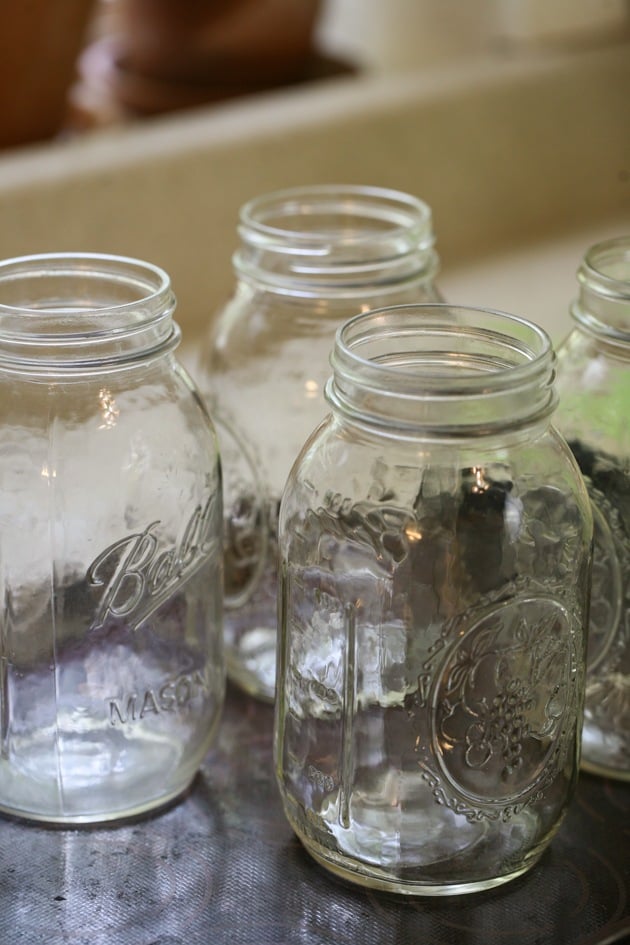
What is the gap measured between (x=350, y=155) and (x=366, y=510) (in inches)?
32.1

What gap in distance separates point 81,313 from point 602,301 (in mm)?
252

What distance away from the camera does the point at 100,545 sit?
1.95 ft

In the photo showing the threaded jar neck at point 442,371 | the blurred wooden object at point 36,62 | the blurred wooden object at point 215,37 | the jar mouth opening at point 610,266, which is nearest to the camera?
the threaded jar neck at point 442,371

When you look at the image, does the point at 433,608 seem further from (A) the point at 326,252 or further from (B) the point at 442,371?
(A) the point at 326,252

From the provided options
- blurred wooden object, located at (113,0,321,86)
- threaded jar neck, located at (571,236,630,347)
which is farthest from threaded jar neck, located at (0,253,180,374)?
blurred wooden object, located at (113,0,321,86)

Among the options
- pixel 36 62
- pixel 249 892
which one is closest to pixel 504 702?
pixel 249 892

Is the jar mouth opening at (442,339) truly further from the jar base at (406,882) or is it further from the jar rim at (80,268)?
the jar base at (406,882)

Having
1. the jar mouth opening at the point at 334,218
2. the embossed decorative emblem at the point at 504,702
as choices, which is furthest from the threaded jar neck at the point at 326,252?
the embossed decorative emblem at the point at 504,702

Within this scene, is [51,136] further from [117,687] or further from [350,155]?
[117,687]

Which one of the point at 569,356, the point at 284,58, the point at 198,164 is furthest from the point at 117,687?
the point at 284,58

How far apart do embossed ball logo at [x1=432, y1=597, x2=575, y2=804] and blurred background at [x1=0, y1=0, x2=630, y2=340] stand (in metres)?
0.63

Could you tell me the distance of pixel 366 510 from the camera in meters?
0.55

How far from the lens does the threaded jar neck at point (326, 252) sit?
693 mm

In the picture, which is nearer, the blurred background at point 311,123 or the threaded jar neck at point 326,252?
the threaded jar neck at point 326,252
